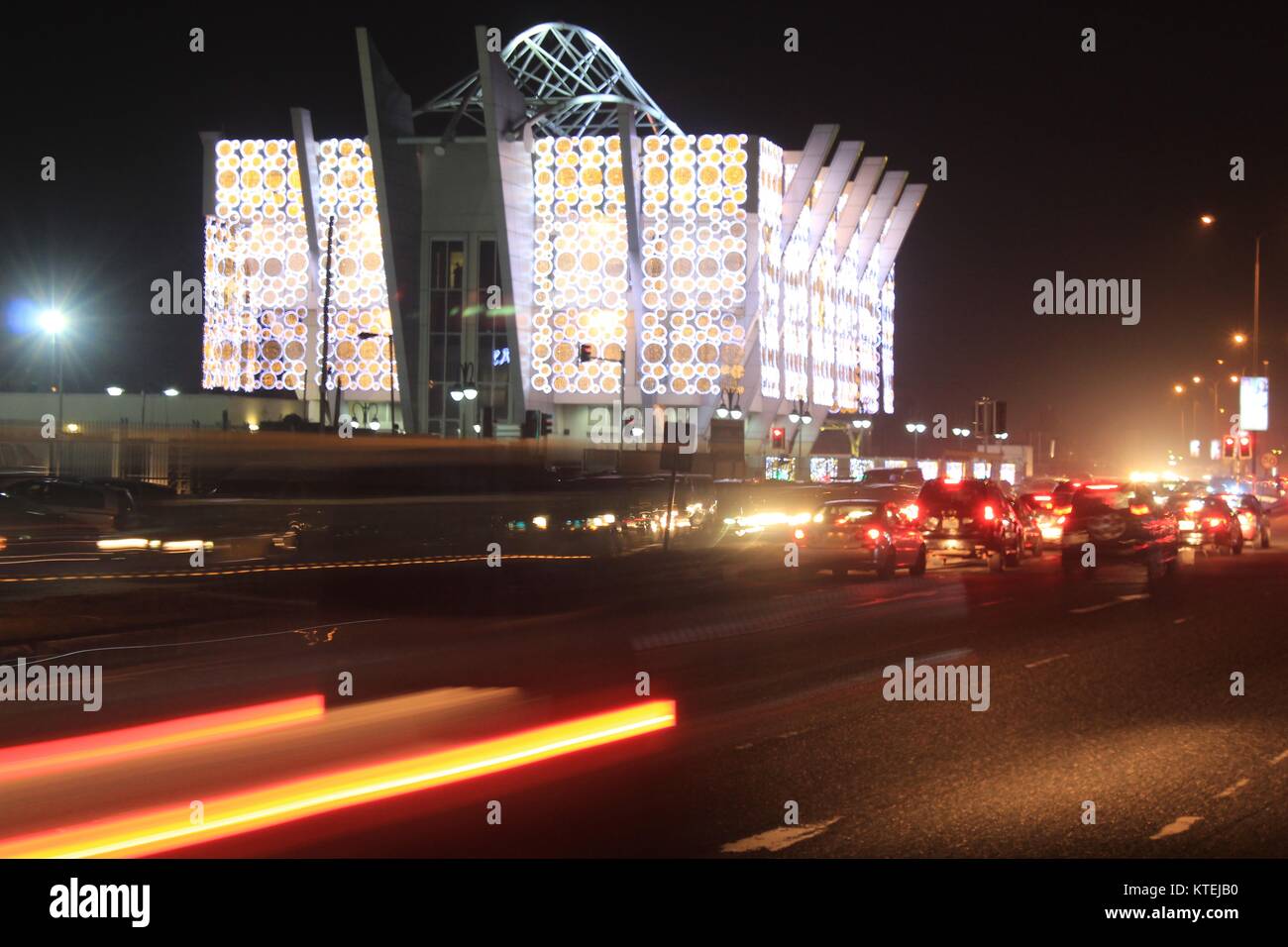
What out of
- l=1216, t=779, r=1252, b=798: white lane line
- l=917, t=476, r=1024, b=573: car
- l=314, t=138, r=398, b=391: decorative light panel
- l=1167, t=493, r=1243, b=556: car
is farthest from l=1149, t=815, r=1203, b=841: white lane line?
l=314, t=138, r=398, b=391: decorative light panel

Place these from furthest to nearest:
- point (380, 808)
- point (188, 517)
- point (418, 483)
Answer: point (418, 483) < point (188, 517) < point (380, 808)

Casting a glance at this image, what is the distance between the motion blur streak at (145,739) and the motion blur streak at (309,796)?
899mm

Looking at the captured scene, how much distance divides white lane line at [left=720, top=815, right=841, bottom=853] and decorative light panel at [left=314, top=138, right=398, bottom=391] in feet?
231

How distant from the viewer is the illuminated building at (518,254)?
7419 centimetres

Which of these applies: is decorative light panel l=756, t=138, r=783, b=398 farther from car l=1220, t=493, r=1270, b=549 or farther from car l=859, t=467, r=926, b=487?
car l=1220, t=493, r=1270, b=549

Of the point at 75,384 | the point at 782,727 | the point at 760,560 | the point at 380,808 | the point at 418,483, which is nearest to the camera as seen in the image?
the point at 380,808

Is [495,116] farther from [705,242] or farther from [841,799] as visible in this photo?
[841,799]

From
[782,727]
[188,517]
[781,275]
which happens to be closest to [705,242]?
[781,275]

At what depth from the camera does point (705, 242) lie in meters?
74.6

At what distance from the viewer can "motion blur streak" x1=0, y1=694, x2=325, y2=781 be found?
25.9ft

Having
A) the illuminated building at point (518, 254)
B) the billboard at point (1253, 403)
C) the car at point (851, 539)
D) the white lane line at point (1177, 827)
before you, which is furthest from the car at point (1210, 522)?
the illuminated building at point (518, 254)

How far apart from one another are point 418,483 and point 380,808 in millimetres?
17628

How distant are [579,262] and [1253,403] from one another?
33.3 m

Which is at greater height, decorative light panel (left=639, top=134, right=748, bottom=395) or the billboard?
decorative light panel (left=639, top=134, right=748, bottom=395)
